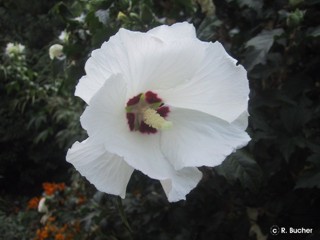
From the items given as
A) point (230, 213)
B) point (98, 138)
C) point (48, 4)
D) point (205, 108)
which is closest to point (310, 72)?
point (230, 213)

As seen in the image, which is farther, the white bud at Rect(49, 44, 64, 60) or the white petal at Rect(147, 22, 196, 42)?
the white bud at Rect(49, 44, 64, 60)

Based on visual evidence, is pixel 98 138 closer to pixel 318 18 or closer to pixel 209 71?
pixel 209 71

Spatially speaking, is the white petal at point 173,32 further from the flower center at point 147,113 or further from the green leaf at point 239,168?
the green leaf at point 239,168

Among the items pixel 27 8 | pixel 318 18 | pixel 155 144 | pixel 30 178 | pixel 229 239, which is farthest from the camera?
pixel 27 8

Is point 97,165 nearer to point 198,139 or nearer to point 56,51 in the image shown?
point 198,139

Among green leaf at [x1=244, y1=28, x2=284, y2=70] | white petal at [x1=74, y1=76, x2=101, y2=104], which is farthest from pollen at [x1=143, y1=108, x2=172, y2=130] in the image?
green leaf at [x1=244, y1=28, x2=284, y2=70]

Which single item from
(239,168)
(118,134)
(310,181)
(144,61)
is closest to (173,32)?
(144,61)

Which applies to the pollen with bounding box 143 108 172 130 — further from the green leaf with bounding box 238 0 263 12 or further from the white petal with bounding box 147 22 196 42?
the green leaf with bounding box 238 0 263 12
